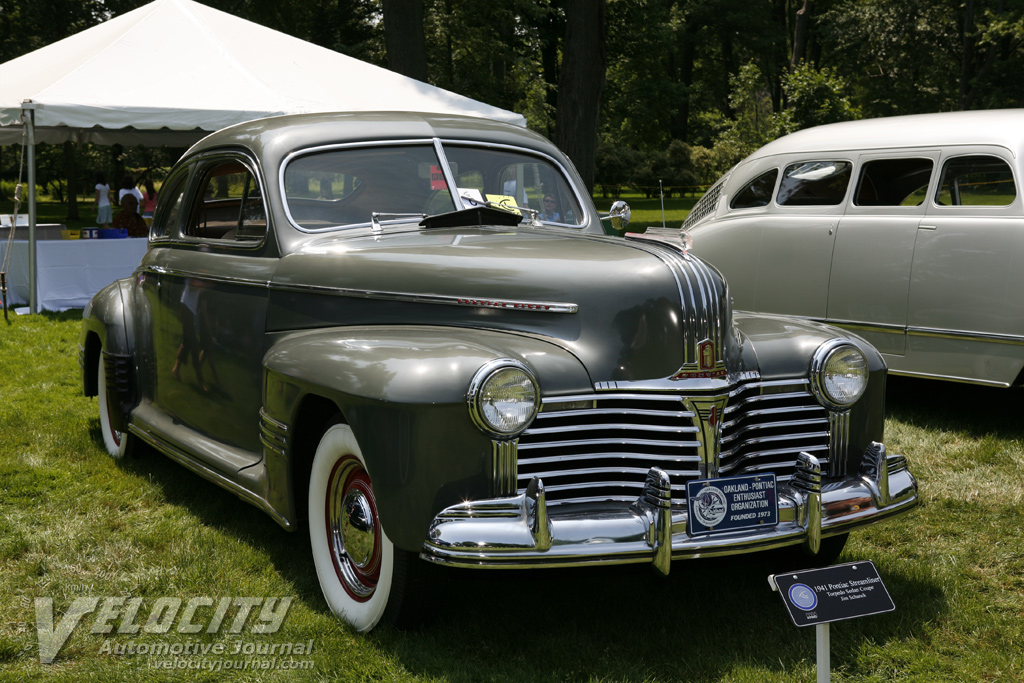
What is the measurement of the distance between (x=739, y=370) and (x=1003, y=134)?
4010 millimetres

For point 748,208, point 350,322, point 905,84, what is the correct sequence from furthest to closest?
point 905,84 < point 748,208 < point 350,322

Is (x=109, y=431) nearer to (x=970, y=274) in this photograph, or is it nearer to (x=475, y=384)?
(x=475, y=384)

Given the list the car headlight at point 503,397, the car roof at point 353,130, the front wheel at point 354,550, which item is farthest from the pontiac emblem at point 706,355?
the car roof at point 353,130

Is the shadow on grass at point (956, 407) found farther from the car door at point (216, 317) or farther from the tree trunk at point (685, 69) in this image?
the tree trunk at point (685, 69)

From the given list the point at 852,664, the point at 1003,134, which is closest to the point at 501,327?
the point at 852,664

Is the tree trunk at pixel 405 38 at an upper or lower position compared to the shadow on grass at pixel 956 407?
upper

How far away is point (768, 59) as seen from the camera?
37344 millimetres

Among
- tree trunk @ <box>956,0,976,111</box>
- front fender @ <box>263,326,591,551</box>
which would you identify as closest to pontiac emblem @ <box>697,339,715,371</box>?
front fender @ <box>263,326,591,551</box>

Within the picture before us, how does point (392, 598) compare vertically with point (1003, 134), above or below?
below

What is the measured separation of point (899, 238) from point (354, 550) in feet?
15.6

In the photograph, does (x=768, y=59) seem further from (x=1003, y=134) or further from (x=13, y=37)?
(x=1003, y=134)

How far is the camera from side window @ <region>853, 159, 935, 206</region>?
6.66 metres

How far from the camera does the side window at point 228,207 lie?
4.29 metres

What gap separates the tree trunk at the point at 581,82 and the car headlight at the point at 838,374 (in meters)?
9.48
